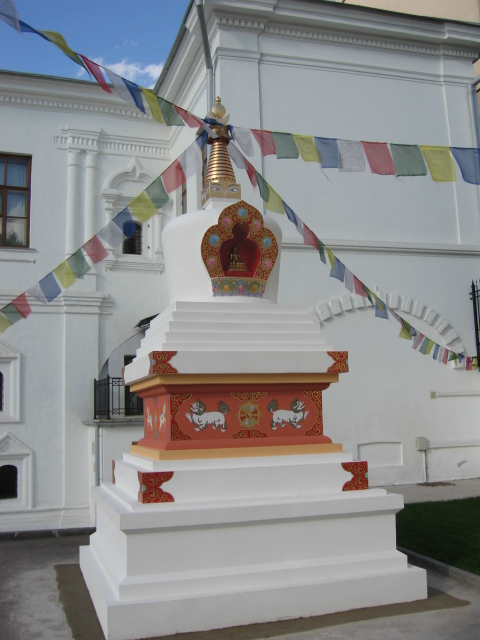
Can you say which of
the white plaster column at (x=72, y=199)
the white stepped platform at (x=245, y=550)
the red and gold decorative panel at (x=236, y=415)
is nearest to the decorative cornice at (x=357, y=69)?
the white plaster column at (x=72, y=199)

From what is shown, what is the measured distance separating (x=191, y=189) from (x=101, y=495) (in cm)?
654

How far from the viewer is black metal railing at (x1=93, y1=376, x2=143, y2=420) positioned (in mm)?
9844

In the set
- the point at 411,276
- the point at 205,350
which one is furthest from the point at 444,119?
the point at 205,350

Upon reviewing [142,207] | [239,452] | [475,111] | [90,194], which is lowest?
[239,452]

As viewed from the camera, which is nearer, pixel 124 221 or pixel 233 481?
pixel 233 481

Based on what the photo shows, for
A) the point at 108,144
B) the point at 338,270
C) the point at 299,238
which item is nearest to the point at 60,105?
the point at 108,144

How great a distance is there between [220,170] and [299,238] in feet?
14.4

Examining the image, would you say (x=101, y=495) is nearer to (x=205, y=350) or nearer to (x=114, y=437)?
(x=205, y=350)

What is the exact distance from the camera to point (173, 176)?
617 cm

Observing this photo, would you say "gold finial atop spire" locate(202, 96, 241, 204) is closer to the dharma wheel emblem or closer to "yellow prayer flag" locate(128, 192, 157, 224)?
"yellow prayer flag" locate(128, 192, 157, 224)

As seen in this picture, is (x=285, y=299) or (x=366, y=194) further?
(x=366, y=194)

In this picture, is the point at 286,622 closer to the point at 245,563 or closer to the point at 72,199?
the point at 245,563

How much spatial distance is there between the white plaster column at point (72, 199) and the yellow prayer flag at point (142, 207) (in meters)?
4.96

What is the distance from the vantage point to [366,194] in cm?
1016
